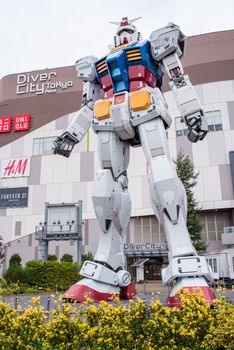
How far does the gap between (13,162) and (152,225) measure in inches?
631

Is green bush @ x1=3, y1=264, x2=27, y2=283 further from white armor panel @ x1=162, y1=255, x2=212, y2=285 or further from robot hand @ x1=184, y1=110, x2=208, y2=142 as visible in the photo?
robot hand @ x1=184, y1=110, x2=208, y2=142

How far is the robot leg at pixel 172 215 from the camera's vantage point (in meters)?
4.57

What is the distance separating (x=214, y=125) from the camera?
1166 inches

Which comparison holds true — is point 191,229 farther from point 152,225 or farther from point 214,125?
point 214,125

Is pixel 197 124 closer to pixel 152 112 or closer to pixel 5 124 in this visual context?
pixel 152 112

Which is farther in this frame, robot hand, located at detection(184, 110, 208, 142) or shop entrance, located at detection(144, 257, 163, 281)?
shop entrance, located at detection(144, 257, 163, 281)

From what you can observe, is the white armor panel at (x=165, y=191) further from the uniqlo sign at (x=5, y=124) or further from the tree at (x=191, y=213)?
the uniqlo sign at (x=5, y=124)

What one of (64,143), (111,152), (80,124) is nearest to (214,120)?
(80,124)

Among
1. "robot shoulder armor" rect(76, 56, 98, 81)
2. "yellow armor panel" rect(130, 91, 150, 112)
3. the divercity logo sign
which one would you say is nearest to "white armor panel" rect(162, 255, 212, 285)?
"yellow armor panel" rect(130, 91, 150, 112)

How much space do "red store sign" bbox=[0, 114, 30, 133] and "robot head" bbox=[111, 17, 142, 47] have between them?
2900cm

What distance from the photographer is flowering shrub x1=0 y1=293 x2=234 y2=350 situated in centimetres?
291

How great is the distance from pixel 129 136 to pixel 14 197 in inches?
1097

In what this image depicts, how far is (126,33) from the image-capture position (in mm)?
6855

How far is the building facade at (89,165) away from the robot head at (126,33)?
2244 cm
